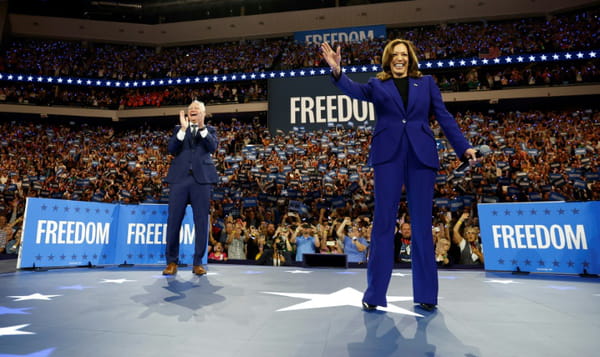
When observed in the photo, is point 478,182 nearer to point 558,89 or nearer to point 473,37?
point 558,89

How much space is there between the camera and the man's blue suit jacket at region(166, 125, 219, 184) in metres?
3.17

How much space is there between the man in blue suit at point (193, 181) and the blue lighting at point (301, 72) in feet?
44.2

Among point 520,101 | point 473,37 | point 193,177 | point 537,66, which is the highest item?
point 473,37

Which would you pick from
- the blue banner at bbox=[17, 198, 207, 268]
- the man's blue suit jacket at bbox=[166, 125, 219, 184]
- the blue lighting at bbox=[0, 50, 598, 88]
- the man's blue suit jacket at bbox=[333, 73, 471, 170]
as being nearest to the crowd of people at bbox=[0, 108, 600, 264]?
the blue banner at bbox=[17, 198, 207, 268]

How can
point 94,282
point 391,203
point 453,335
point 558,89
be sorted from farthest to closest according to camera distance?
point 558,89 < point 94,282 < point 391,203 < point 453,335

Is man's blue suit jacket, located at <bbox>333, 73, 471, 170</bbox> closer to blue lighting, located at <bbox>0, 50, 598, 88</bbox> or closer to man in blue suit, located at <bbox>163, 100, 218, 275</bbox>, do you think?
man in blue suit, located at <bbox>163, 100, 218, 275</bbox>

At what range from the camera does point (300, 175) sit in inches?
382

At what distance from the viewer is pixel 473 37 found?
17.3 metres

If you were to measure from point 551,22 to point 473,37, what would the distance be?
11.8 ft

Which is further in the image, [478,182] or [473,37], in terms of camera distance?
[473,37]

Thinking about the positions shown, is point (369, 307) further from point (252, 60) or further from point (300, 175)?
point (252, 60)

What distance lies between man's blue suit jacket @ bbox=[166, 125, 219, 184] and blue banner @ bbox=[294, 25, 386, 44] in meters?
17.1

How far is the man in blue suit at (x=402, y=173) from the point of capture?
1.82 metres

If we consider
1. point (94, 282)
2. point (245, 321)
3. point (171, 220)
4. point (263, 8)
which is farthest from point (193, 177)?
point (263, 8)
